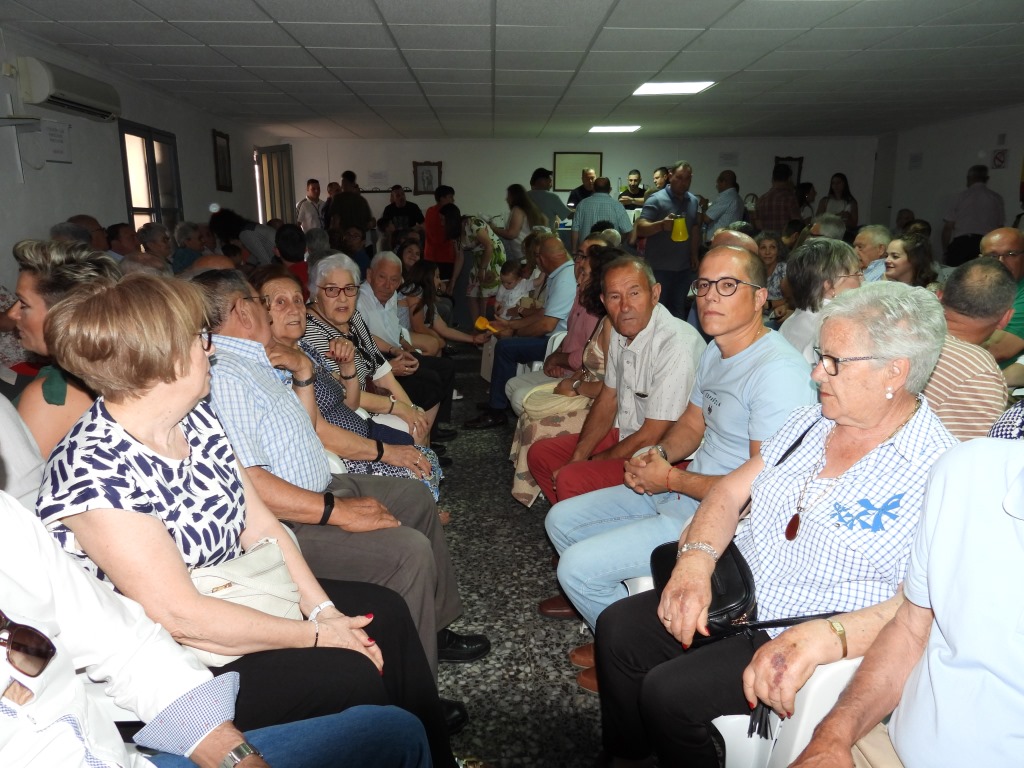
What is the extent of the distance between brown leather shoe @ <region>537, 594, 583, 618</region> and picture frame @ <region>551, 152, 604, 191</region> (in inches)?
456

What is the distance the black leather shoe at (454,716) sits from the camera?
1869 mm

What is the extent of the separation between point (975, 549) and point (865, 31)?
17.0 feet

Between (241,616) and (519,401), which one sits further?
(519,401)

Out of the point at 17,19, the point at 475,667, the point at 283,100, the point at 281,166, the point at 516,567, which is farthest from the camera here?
the point at 281,166

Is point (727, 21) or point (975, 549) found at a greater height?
point (727, 21)

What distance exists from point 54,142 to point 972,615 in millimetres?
6532

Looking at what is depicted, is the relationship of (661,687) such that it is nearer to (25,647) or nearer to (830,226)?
(25,647)

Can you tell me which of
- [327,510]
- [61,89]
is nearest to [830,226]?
[327,510]

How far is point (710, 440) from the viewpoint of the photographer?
2152 mm

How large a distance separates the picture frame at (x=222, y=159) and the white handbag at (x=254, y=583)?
8.95 meters

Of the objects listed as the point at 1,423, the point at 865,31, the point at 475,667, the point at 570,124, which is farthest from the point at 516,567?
the point at 570,124

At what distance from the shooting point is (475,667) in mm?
2158

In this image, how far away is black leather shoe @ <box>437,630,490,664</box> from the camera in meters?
2.18

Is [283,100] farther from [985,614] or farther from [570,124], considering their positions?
[985,614]
